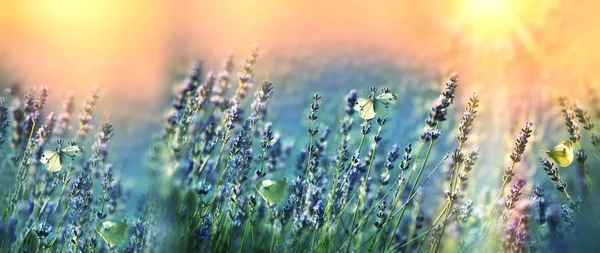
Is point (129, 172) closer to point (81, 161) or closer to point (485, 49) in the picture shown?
point (81, 161)

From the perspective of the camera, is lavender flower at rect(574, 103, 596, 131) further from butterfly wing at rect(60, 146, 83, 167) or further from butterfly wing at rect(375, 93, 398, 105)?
butterfly wing at rect(60, 146, 83, 167)

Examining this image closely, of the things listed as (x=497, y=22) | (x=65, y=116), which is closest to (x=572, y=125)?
(x=65, y=116)

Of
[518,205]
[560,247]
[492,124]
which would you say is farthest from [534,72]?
[560,247]

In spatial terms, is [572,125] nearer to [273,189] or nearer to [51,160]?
[273,189]

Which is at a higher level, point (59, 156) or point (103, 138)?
point (103, 138)

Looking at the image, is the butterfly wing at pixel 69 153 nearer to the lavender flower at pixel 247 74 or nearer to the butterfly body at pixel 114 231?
the butterfly body at pixel 114 231
